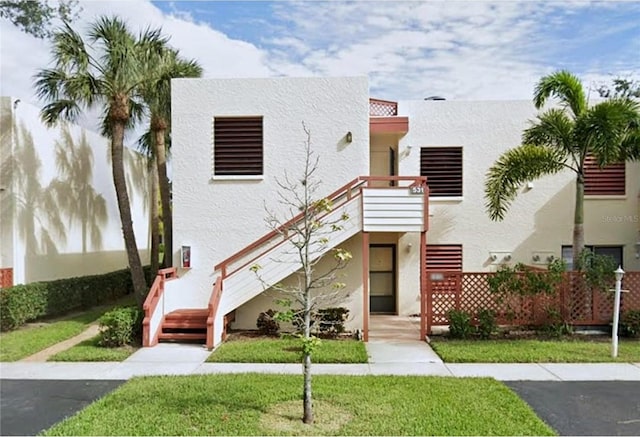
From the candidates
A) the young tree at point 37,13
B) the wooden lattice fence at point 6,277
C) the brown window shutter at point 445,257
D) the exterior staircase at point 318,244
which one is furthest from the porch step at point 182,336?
the young tree at point 37,13

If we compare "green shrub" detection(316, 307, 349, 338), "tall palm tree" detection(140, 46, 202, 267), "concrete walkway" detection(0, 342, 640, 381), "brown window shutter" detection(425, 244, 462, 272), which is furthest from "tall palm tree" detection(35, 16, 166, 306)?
"brown window shutter" detection(425, 244, 462, 272)

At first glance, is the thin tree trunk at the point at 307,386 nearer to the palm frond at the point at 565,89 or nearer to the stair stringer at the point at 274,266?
the stair stringer at the point at 274,266

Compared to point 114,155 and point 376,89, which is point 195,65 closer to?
point 114,155

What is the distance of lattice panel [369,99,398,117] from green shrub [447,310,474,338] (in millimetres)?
6364

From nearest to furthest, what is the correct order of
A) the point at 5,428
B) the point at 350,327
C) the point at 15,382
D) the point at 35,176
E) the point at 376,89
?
the point at 5,428
the point at 15,382
the point at 350,327
the point at 35,176
the point at 376,89

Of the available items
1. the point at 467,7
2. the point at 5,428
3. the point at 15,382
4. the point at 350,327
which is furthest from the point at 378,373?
the point at 467,7

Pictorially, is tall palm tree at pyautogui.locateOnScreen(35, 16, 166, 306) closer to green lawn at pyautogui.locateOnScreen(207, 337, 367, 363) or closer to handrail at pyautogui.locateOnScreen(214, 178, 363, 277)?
handrail at pyautogui.locateOnScreen(214, 178, 363, 277)

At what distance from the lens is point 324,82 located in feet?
36.4

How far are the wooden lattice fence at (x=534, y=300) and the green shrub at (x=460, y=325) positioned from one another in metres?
0.34

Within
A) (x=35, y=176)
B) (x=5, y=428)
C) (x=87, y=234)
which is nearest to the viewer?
(x=5, y=428)

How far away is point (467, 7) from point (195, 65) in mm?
8701

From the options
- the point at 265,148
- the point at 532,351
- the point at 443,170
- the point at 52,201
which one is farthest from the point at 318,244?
the point at 52,201

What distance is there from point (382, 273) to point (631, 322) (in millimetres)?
6267

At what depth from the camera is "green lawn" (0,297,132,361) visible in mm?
8867
